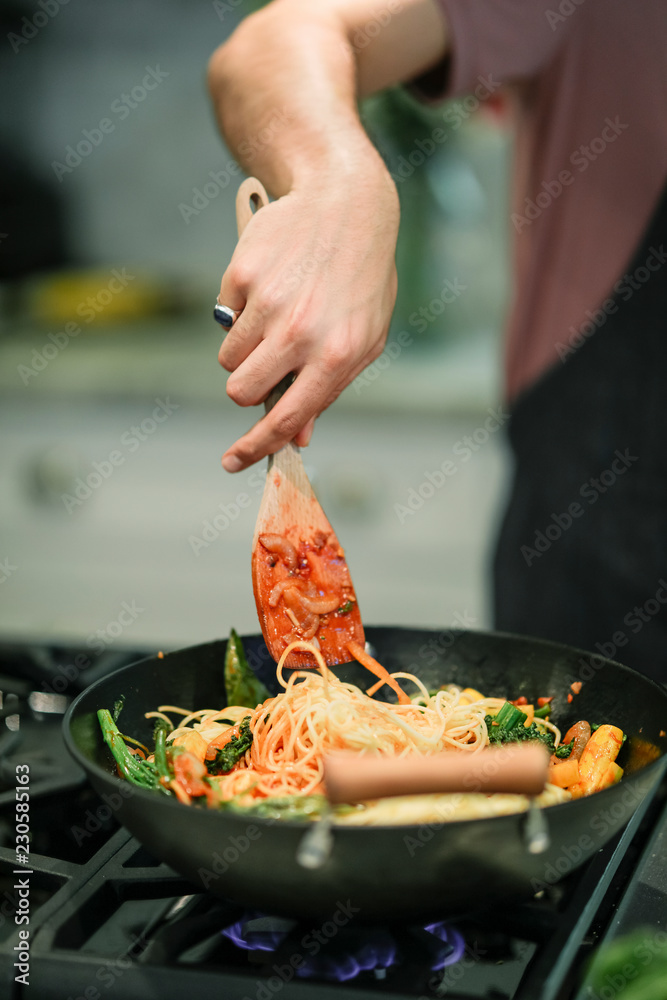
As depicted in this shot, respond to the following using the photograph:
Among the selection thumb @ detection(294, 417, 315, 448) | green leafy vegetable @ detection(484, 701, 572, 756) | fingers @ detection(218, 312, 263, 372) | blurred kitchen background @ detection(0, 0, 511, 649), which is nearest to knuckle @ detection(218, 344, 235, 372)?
fingers @ detection(218, 312, 263, 372)

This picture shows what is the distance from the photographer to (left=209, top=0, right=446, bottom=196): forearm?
1.10 meters

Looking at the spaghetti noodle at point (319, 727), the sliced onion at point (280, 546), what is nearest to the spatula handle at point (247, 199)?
the sliced onion at point (280, 546)

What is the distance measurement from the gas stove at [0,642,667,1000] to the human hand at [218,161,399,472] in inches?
18.9

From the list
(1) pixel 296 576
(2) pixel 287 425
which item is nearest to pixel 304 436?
(2) pixel 287 425

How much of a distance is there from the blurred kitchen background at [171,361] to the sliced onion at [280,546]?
1.24 meters

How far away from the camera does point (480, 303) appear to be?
3.22 metres

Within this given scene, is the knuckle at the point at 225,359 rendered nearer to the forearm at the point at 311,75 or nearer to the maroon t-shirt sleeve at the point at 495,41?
the forearm at the point at 311,75

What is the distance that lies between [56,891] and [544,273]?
4.31 ft

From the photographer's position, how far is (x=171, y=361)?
2.77m

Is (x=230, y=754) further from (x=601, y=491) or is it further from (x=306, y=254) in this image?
(x=601, y=491)

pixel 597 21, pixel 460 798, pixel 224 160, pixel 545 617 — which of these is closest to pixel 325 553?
pixel 460 798

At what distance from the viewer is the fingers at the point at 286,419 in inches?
39.7

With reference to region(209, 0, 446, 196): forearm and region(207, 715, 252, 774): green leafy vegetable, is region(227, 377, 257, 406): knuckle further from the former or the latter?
region(207, 715, 252, 774): green leafy vegetable

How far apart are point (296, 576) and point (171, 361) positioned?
71.5 inches
